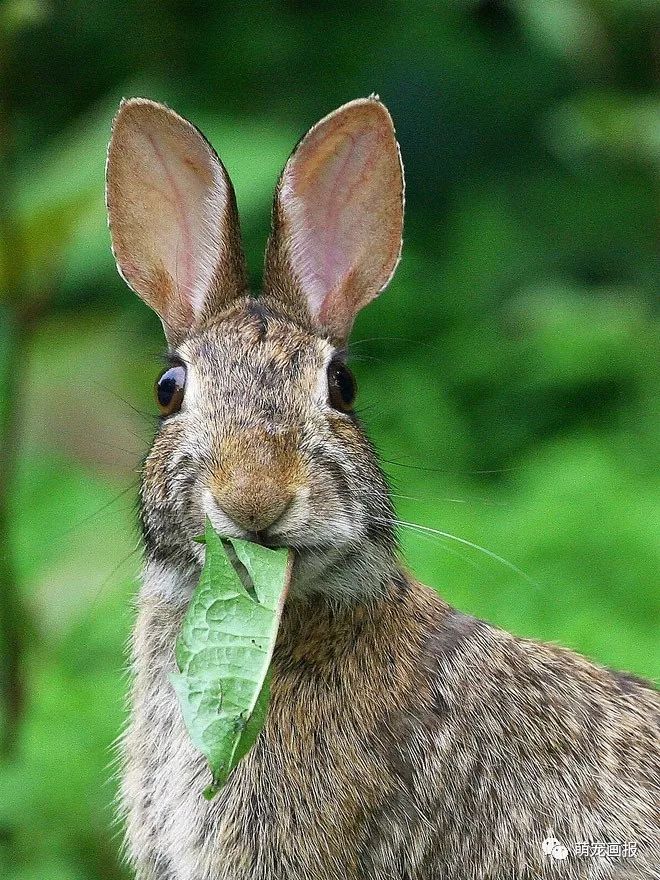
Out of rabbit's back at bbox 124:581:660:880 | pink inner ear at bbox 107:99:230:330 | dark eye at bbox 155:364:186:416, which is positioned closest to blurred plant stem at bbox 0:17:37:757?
pink inner ear at bbox 107:99:230:330

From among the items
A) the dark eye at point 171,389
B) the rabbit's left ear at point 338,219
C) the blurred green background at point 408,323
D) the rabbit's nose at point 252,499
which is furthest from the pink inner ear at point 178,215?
the rabbit's nose at point 252,499

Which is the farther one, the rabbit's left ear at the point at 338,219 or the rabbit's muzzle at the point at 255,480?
the rabbit's left ear at the point at 338,219

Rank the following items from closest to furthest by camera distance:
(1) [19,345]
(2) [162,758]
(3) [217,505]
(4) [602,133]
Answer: (3) [217,505], (2) [162,758], (1) [19,345], (4) [602,133]

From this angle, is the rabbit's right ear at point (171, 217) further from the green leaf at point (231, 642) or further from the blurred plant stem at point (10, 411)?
the blurred plant stem at point (10, 411)

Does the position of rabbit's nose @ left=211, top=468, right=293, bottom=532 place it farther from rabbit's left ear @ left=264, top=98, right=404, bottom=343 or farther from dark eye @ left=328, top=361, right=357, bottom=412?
rabbit's left ear @ left=264, top=98, right=404, bottom=343

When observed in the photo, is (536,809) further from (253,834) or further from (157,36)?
(157,36)

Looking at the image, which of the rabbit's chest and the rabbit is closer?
the rabbit

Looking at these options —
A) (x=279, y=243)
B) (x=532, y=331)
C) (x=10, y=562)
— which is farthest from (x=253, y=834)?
(x=532, y=331)
